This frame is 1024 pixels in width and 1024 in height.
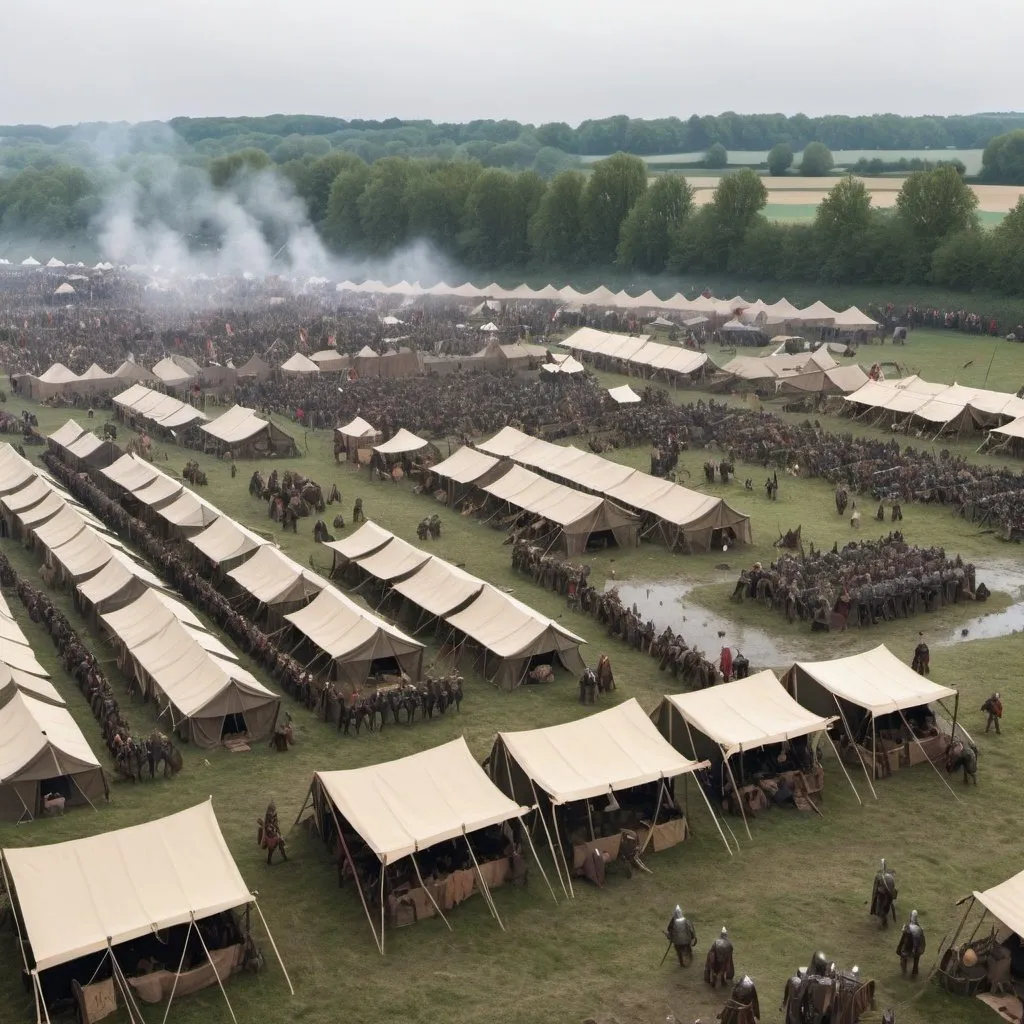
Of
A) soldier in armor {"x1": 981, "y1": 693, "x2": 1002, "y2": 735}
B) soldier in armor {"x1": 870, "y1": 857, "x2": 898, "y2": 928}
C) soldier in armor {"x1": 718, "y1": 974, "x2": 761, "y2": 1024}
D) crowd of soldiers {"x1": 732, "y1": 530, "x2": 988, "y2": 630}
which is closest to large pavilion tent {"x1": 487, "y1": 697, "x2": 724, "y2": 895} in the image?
soldier in armor {"x1": 870, "y1": 857, "x2": 898, "y2": 928}

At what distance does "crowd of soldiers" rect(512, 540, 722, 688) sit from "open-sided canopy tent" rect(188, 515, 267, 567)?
6.48 meters

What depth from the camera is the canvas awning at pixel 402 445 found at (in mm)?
41812

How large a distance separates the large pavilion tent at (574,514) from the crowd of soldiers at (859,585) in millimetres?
4040

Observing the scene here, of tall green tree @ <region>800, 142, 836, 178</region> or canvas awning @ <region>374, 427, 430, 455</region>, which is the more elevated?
tall green tree @ <region>800, 142, 836, 178</region>

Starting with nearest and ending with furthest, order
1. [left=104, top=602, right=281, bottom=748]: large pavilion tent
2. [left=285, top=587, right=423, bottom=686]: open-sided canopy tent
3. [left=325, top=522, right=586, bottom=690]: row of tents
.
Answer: [left=104, top=602, right=281, bottom=748]: large pavilion tent → [left=285, top=587, right=423, bottom=686]: open-sided canopy tent → [left=325, top=522, right=586, bottom=690]: row of tents

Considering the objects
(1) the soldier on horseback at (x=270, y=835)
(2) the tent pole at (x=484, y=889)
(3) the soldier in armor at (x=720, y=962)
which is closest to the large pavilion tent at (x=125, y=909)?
(1) the soldier on horseback at (x=270, y=835)

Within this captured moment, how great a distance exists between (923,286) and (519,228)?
1572 inches

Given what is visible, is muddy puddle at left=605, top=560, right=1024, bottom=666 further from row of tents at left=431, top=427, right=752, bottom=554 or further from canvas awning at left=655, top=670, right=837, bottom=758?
canvas awning at left=655, top=670, right=837, bottom=758

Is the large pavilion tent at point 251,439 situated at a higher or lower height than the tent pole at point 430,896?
higher

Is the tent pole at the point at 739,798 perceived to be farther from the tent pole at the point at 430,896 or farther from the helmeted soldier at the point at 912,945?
the tent pole at the point at 430,896

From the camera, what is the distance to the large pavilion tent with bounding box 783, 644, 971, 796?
20.4 meters

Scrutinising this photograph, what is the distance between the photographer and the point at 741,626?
27.5 m

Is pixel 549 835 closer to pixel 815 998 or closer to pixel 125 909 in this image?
Result: pixel 815 998

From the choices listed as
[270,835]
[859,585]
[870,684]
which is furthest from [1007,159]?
[270,835]
